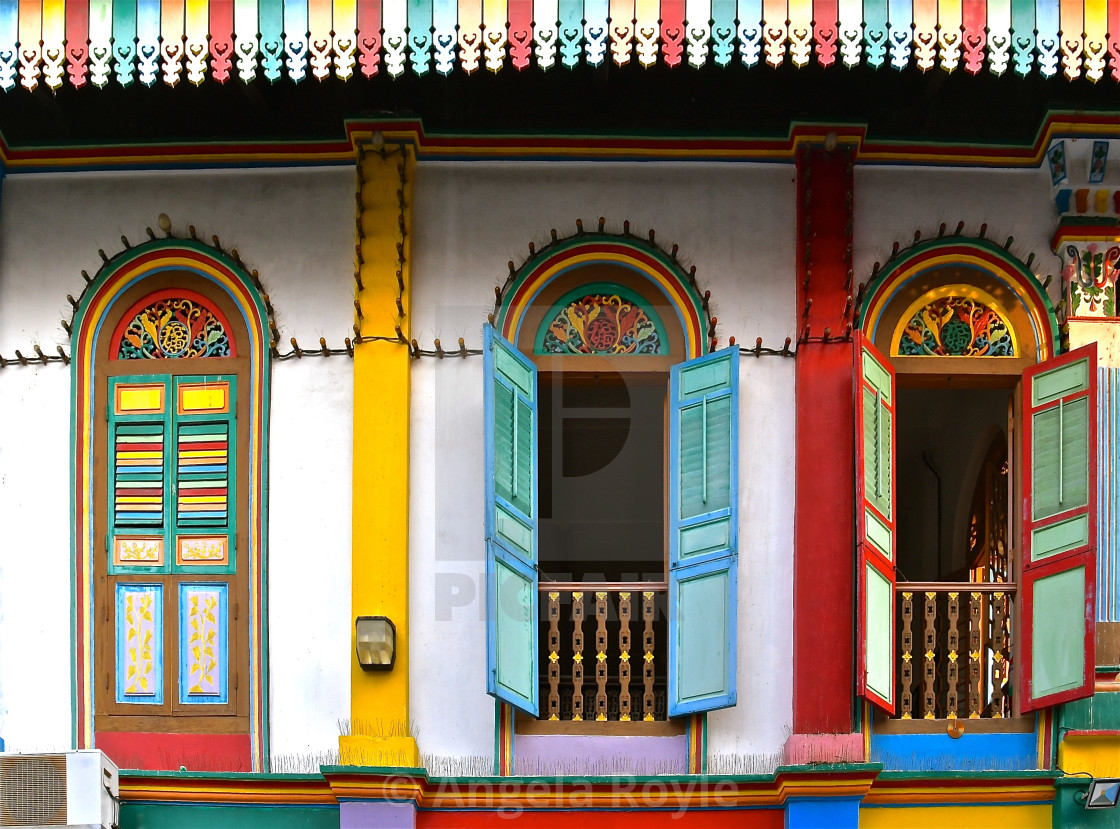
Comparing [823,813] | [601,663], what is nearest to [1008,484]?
[823,813]

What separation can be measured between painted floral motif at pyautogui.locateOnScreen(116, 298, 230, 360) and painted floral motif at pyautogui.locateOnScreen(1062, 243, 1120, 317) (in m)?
4.19

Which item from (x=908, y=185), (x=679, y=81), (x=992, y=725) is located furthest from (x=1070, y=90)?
(x=992, y=725)

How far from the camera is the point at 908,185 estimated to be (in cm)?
796

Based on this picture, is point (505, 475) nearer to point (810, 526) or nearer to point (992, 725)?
point (810, 526)

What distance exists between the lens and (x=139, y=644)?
25.1ft

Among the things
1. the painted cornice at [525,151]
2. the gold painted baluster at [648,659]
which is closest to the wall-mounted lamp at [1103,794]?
the gold painted baluster at [648,659]

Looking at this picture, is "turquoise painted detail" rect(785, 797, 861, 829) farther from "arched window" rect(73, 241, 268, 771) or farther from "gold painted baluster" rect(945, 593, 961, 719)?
"arched window" rect(73, 241, 268, 771)

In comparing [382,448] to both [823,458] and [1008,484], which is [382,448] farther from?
[1008,484]

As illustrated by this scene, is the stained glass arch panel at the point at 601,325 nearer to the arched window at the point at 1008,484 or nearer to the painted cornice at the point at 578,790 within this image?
the arched window at the point at 1008,484

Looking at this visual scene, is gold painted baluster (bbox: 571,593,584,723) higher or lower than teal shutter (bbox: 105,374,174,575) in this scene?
lower

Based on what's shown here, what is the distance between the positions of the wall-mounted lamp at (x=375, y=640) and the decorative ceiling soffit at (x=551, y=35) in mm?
2487

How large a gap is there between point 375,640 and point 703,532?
63.5 inches

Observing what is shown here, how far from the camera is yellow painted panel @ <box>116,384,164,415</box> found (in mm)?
7805

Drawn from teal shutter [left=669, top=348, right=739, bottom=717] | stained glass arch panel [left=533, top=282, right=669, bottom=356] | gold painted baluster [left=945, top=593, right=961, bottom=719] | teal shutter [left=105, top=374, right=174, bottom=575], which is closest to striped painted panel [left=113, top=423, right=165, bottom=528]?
teal shutter [left=105, top=374, right=174, bottom=575]
